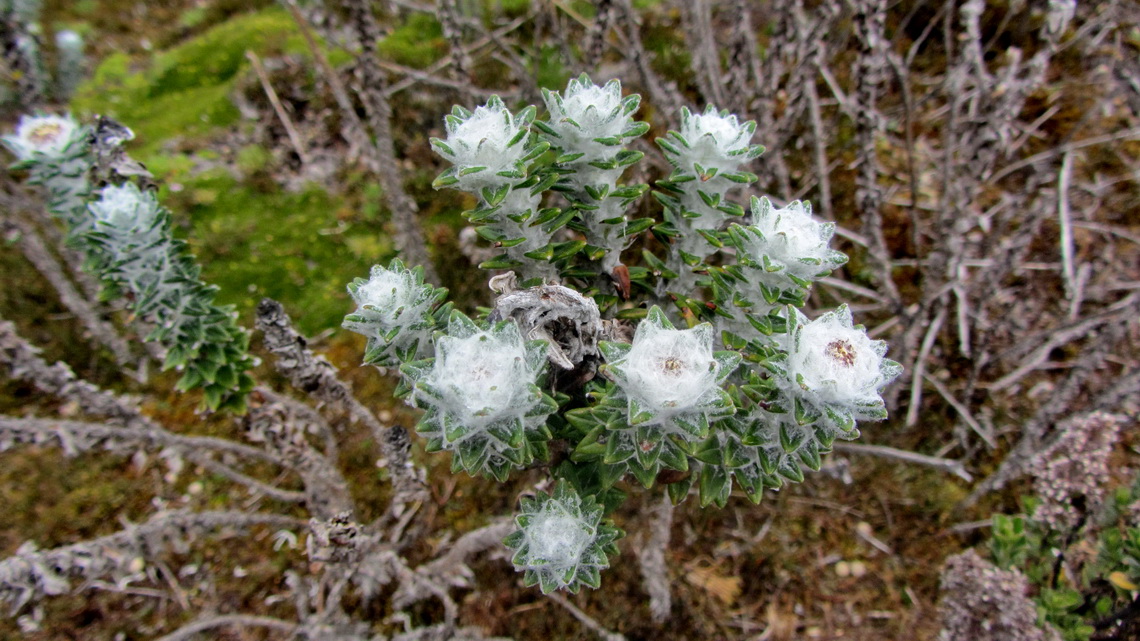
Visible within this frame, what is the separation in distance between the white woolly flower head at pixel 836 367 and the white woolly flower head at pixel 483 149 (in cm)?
82

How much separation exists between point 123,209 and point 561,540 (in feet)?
Result: 6.31

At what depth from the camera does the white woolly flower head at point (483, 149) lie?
5.39 ft

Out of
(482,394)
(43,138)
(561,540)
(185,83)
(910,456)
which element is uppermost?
(185,83)

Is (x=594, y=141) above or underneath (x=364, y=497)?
above

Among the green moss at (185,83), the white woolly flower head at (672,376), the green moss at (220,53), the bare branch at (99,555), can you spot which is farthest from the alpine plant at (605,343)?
the green moss at (220,53)

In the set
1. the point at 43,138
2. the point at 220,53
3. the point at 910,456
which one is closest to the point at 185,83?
the point at 220,53

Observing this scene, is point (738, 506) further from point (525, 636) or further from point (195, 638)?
point (195, 638)

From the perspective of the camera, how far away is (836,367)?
1469 mm

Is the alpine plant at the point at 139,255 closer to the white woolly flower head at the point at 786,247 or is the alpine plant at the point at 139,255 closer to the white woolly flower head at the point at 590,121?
the white woolly flower head at the point at 590,121

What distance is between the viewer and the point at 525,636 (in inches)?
114

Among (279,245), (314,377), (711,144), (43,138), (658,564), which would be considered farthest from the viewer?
(279,245)

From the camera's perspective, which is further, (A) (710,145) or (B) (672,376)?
(A) (710,145)

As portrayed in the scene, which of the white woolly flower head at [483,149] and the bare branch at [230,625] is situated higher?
the white woolly flower head at [483,149]

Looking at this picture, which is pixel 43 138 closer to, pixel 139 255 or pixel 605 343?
pixel 139 255
